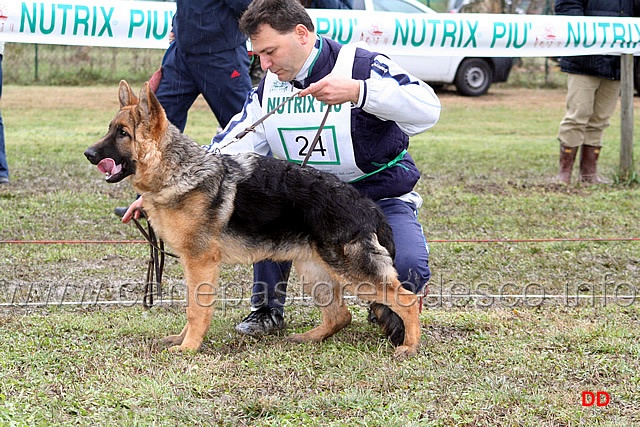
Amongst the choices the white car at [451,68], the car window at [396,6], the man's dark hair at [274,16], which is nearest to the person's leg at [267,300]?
the man's dark hair at [274,16]

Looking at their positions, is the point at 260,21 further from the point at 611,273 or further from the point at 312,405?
the point at 611,273

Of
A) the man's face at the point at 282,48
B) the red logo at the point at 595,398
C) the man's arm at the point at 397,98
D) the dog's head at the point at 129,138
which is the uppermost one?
the man's face at the point at 282,48

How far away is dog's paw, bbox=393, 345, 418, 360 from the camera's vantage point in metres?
4.07

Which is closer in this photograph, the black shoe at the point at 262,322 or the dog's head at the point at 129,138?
the dog's head at the point at 129,138

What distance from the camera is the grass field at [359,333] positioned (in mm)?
3387

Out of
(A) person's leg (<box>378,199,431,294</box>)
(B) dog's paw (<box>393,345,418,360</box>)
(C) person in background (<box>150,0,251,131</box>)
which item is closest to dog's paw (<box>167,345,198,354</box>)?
(B) dog's paw (<box>393,345,418,360</box>)

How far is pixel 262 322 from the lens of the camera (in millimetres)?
4586

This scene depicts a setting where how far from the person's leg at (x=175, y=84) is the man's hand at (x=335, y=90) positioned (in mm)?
2852

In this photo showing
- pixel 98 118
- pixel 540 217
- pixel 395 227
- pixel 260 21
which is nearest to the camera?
pixel 260 21

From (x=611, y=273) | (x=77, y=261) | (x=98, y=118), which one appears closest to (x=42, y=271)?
(x=77, y=261)

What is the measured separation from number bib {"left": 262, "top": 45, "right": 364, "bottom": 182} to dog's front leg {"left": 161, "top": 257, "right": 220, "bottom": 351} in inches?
32.5

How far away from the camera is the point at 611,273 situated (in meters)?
5.86

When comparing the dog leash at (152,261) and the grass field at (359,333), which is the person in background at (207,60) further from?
the dog leash at (152,261)

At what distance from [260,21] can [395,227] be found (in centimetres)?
131
